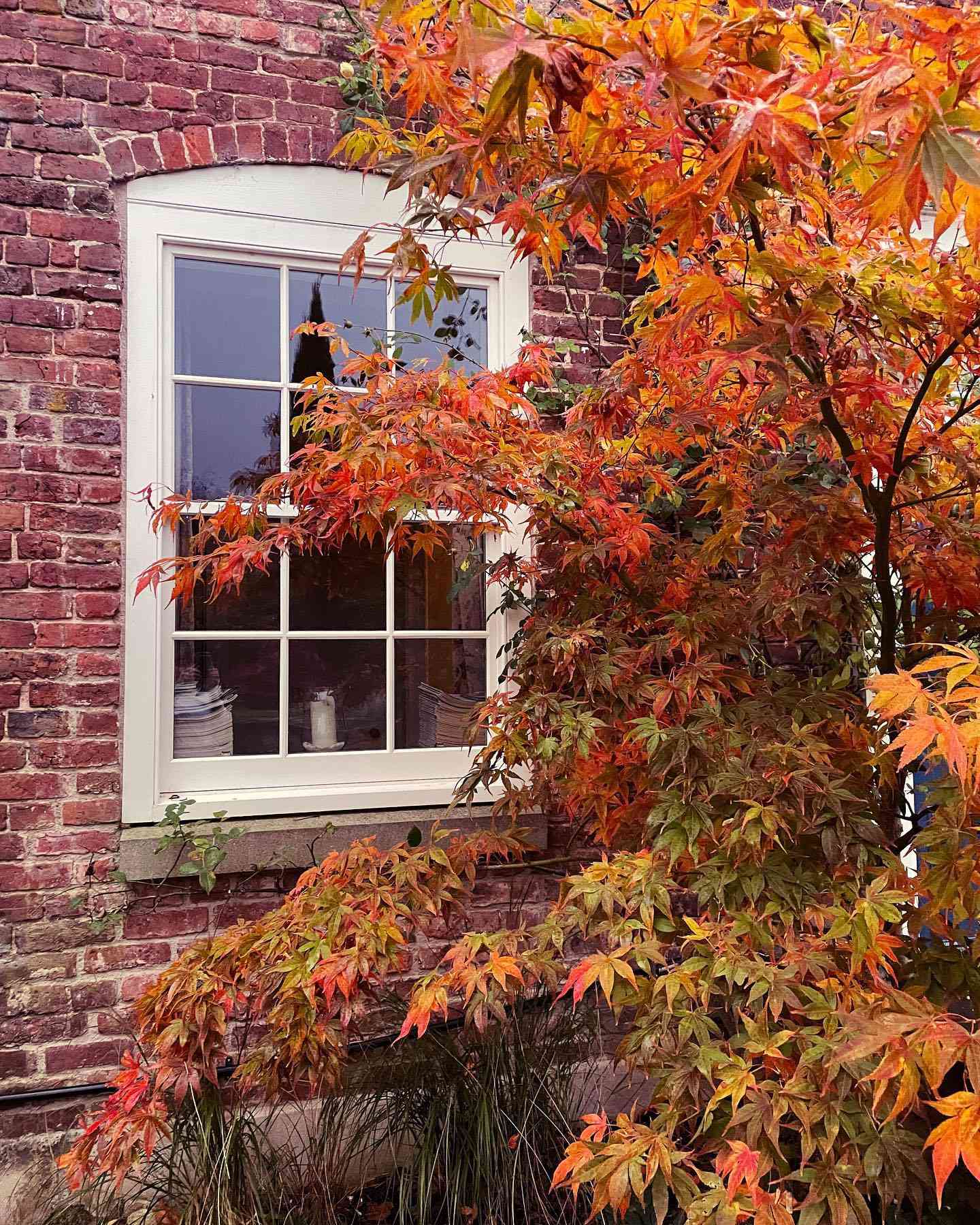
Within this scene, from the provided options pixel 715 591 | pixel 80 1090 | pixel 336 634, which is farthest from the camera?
pixel 336 634

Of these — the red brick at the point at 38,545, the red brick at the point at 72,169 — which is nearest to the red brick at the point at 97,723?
the red brick at the point at 38,545

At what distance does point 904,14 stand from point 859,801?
136cm

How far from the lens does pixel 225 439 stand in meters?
3.10

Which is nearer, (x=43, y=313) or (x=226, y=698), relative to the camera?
(x=43, y=313)

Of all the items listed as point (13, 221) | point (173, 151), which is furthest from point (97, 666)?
point (173, 151)

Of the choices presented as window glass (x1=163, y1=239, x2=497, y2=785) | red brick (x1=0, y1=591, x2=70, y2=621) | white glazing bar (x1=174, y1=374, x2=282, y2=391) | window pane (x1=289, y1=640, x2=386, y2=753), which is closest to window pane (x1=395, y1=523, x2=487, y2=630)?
window glass (x1=163, y1=239, x2=497, y2=785)

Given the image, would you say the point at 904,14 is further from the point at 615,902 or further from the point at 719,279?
the point at 615,902

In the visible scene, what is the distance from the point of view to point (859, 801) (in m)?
1.75

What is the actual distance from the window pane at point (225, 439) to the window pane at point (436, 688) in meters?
0.83

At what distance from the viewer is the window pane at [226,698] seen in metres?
3.01

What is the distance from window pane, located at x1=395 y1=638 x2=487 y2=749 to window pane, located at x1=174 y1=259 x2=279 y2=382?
1148 mm

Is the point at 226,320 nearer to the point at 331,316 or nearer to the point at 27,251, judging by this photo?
the point at 331,316

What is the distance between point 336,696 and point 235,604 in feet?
1.61

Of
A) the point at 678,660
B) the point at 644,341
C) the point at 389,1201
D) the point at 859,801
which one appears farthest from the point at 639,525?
the point at 389,1201
